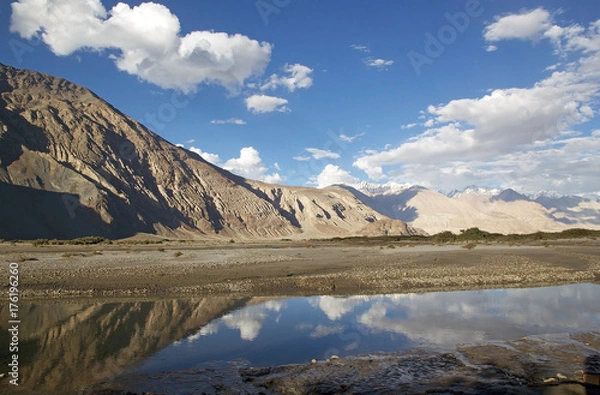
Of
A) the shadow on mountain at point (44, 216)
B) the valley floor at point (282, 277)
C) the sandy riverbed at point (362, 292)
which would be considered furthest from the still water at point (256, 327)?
the shadow on mountain at point (44, 216)

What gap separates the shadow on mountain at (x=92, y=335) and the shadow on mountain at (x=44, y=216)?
6447 centimetres

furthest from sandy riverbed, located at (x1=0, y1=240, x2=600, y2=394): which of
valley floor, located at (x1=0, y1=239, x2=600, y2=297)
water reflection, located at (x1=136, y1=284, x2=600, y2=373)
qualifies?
water reflection, located at (x1=136, y1=284, x2=600, y2=373)

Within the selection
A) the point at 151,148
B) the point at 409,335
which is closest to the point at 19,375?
the point at 409,335

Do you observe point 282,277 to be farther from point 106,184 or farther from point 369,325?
point 106,184

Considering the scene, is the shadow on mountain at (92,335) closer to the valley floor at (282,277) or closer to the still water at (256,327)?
the still water at (256,327)

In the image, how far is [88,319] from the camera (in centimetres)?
1505

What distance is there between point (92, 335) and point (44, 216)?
76.7m

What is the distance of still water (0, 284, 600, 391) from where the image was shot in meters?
10.3

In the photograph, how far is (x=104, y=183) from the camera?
9469cm

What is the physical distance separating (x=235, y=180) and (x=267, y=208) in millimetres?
19694

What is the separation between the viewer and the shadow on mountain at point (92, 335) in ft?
30.1

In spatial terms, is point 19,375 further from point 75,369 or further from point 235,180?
point 235,180

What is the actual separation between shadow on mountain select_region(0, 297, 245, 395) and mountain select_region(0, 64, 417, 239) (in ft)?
214

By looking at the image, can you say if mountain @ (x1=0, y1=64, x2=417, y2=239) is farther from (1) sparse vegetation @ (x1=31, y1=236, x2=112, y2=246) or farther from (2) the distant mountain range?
(1) sparse vegetation @ (x1=31, y1=236, x2=112, y2=246)
